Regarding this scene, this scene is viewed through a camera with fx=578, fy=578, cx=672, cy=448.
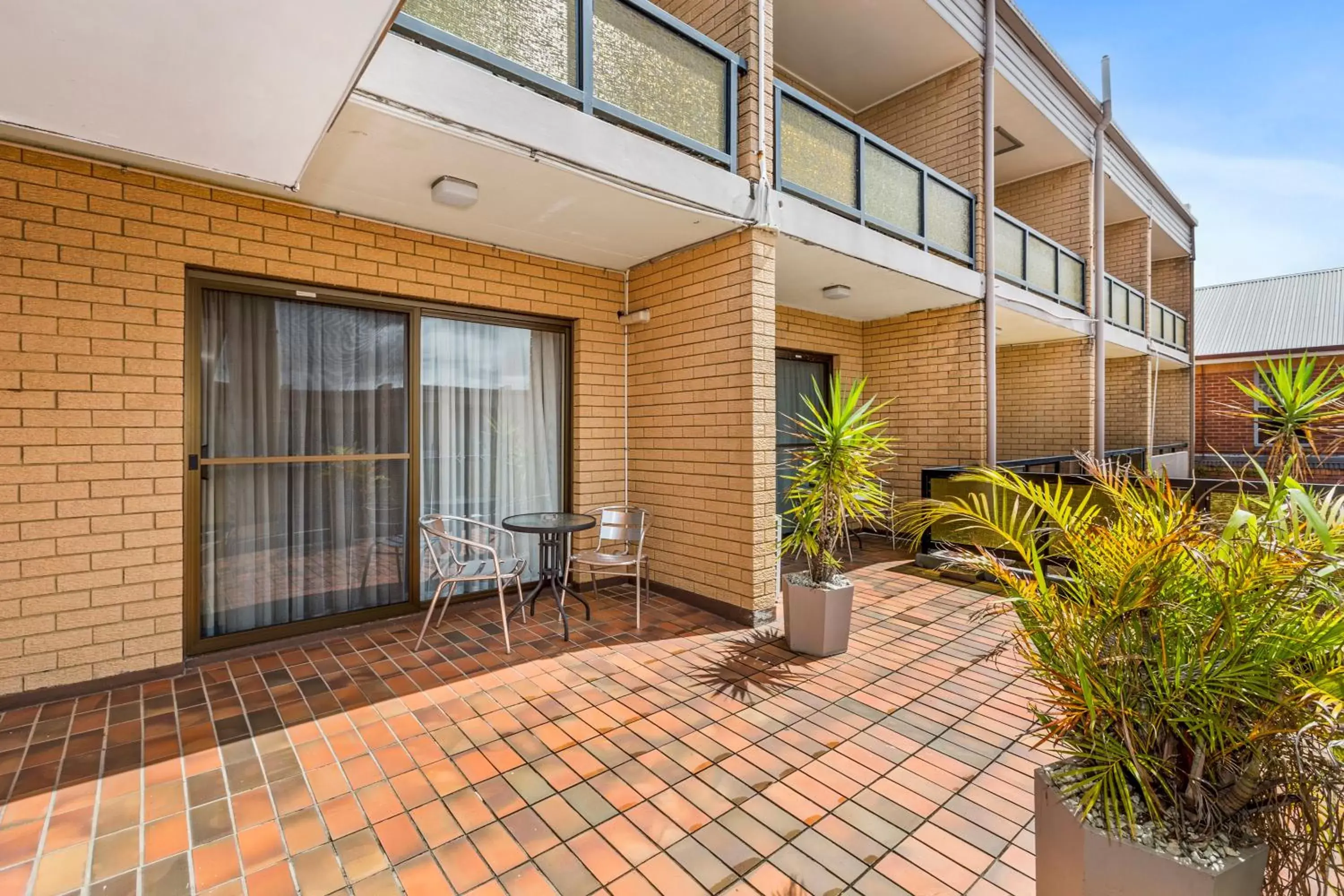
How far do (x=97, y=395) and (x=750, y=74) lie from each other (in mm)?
4341

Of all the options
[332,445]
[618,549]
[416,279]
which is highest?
[416,279]

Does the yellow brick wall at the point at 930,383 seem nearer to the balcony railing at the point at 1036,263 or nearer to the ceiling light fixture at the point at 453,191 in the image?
the balcony railing at the point at 1036,263

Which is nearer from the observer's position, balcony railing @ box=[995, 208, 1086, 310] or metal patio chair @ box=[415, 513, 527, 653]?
metal patio chair @ box=[415, 513, 527, 653]

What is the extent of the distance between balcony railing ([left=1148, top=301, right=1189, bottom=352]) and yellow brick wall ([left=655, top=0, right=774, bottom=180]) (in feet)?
30.7

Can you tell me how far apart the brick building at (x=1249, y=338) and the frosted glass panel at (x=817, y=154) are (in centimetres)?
1119

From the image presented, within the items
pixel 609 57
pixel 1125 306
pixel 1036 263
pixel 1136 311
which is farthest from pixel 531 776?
pixel 1136 311

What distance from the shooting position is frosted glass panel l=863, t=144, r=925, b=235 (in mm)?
4980

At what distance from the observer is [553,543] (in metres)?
4.24

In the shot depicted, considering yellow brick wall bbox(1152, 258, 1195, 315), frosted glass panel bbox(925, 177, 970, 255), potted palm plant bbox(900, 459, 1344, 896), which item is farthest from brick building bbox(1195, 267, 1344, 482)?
potted palm plant bbox(900, 459, 1344, 896)

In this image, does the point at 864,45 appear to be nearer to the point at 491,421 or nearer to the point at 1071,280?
the point at 1071,280

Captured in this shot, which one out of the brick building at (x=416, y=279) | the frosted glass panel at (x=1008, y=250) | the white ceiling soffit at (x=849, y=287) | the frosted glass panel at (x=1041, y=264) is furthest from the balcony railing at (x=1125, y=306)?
the white ceiling soffit at (x=849, y=287)

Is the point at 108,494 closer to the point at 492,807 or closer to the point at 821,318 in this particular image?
the point at 492,807

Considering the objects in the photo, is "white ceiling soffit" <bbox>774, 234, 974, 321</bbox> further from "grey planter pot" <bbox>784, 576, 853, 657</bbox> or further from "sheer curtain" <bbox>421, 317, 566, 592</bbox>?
"grey planter pot" <bbox>784, 576, 853, 657</bbox>

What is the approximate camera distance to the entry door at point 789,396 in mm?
6824
